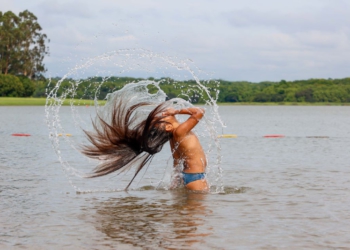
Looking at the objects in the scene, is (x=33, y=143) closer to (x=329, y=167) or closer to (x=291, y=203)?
(x=329, y=167)

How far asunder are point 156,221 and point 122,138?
2758mm

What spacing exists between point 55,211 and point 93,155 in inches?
74.3

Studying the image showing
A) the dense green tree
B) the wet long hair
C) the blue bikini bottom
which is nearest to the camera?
the wet long hair

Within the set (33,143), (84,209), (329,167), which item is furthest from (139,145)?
(33,143)

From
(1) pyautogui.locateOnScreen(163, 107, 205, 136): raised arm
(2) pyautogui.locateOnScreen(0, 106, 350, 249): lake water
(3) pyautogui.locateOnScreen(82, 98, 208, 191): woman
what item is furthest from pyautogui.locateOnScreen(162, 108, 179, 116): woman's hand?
(2) pyautogui.locateOnScreen(0, 106, 350, 249): lake water

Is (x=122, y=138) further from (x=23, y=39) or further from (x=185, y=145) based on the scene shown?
(x=23, y=39)

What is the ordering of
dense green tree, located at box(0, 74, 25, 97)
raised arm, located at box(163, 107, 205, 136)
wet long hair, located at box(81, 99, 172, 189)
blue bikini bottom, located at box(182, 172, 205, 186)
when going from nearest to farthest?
raised arm, located at box(163, 107, 205, 136) < wet long hair, located at box(81, 99, 172, 189) < blue bikini bottom, located at box(182, 172, 205, 186) < dense green tree, located at box(0, 74, 25, 97)

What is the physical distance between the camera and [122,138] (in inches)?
500

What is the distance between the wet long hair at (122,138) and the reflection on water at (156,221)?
831 millimetres

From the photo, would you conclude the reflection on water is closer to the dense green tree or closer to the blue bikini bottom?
the blue bikini bottom

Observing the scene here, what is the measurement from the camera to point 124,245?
873cm

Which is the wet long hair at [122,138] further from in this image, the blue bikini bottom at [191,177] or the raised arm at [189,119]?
the blue bikini bottom at [191,177]

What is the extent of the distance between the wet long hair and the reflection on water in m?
0.83

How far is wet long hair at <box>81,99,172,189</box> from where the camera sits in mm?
12492
